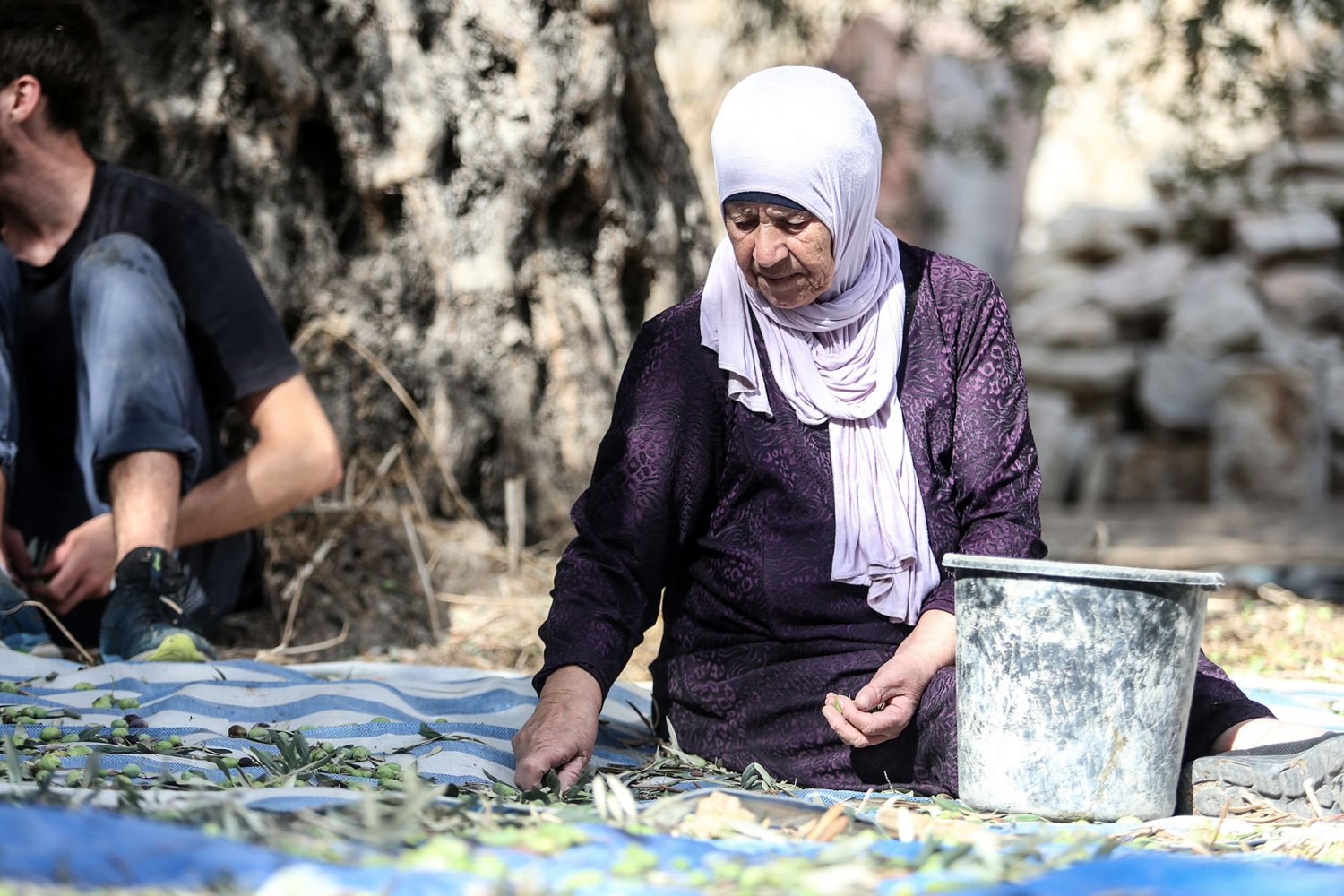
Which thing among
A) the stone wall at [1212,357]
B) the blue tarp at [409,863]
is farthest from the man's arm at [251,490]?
the stone wall at [1212,357]

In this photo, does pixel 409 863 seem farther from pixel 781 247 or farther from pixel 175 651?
pixel 175 651

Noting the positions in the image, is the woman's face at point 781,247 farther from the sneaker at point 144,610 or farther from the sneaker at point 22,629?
the sneaker at point 22,629

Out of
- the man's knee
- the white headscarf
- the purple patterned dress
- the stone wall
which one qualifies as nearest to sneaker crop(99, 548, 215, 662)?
the man's knee

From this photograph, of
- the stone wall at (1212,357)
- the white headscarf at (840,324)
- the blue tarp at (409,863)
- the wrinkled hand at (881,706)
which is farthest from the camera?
the stone wall at (1212,357)

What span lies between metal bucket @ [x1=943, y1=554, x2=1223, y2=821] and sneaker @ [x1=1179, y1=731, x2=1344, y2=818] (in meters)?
0.14

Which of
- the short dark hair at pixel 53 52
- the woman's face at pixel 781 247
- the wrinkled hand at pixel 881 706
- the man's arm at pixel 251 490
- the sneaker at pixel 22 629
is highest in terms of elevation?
the short dark hair at pixel 53 52

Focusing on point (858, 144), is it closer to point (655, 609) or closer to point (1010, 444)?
point (1010, 444)

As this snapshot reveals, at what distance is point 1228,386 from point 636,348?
8.40 meters

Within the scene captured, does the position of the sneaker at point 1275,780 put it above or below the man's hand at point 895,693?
below

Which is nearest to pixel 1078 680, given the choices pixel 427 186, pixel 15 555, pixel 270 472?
pixel 270 472

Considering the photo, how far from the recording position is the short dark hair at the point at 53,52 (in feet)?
10.6

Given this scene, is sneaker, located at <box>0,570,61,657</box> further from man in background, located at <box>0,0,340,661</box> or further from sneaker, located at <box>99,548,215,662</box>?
sneaker, located at <box>99,548,215,662</box>

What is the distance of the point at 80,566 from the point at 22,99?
1089 millimetres

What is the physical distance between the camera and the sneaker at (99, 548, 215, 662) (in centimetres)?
293
